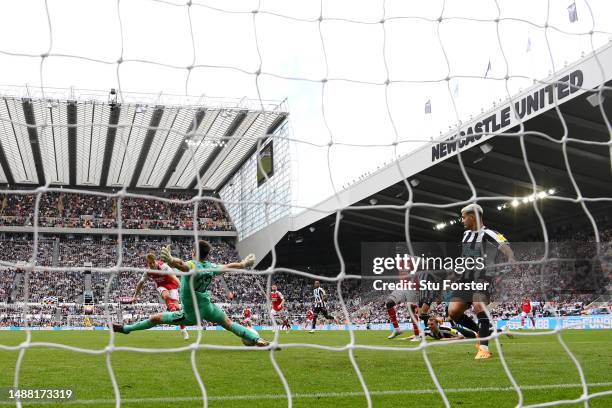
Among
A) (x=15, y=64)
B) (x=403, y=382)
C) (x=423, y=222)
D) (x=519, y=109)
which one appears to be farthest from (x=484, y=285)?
(x=423, y=222)

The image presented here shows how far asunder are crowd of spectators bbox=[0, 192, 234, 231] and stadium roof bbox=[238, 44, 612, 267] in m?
9.94

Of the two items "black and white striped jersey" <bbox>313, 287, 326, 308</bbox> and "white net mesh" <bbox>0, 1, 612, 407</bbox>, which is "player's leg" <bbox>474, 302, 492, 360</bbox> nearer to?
"white net mesh" <bbox>0, 1, 612, 407</bbox>

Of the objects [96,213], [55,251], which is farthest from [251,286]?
[96,213]

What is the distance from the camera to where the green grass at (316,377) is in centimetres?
463

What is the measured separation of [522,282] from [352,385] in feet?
67.9

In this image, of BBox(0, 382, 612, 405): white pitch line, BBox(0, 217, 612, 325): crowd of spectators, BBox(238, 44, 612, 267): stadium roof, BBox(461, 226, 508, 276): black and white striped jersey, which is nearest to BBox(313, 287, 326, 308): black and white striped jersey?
BBox(238, 44, 612, 267): stadium roof

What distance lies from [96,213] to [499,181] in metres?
27.6

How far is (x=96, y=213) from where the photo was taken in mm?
41969

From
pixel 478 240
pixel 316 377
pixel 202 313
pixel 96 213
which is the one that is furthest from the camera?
pixel 96 213

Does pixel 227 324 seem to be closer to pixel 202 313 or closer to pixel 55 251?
pixel 202 313

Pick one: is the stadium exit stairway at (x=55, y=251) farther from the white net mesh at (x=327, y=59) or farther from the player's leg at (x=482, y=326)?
the white net mesh at (x=327, y=59)

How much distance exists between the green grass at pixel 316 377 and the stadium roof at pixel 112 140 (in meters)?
7.71

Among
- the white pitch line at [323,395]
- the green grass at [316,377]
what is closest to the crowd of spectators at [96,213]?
the green grass at [316,377]

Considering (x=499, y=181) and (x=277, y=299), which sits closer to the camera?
(x=277, y=299)
